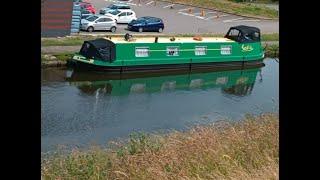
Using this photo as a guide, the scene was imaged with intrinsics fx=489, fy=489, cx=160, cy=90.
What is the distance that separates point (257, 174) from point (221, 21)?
34.2 metres

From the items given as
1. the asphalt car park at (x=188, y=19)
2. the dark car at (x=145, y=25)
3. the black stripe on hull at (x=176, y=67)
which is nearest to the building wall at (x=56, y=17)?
the black stripe on hull at (x=176, y=67)

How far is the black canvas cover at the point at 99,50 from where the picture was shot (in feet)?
73.7

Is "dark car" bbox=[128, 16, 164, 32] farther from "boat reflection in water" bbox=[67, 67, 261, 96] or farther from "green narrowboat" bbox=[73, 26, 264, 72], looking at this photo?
"boat reflection in water" bbox=[67, 67, 261, 96]

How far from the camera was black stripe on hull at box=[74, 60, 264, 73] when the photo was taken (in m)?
22.5

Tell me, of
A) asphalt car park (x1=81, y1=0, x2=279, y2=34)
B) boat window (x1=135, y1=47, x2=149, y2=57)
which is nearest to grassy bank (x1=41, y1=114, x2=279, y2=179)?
boat window (x1=135, y1=47, x2=149, y2=57)

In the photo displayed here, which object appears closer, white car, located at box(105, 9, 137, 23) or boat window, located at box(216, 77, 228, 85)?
boat window, located at box(216, 77, 228, 85)

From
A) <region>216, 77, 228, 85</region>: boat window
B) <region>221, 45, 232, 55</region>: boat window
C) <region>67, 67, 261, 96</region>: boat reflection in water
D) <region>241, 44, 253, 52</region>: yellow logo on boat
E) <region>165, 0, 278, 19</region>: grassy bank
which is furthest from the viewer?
<region>165, 0, 278, 19</region>: grassy bank

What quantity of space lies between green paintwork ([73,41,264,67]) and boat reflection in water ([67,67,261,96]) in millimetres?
639

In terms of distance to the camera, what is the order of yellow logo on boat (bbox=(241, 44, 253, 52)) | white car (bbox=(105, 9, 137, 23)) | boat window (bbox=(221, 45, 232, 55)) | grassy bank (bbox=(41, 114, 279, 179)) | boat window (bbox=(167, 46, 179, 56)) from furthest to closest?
white car (bbox=(105, 9, 137, 23)) → yellow logo on boat (bbox=(241, 44, 253, 52)) → boat window (bbox=(221, 45, 232, 55)) → boat window (bbox=(167, 46, 179, 56)) → grassy bank (bbox=(41, 114, 279, 179))

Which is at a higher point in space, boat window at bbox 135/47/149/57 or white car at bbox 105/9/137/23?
white car at bbox 105/9/137/23

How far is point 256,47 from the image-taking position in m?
27.7

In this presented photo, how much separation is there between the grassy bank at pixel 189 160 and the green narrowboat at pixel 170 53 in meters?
14.2
